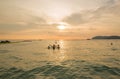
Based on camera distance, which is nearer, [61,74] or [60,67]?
[61,74]

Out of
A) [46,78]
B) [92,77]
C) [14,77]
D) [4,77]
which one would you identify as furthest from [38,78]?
[92,77]

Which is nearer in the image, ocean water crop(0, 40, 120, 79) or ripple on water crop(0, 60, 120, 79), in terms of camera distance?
ripple on water crop(0, 60, 120, 79)

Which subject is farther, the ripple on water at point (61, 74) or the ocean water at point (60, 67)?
the ocean water at point (60, 67)

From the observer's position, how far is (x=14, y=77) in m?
19.5

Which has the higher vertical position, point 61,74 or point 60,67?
point 61,74

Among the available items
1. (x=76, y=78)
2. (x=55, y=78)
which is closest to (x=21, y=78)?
(x=55, y=78)

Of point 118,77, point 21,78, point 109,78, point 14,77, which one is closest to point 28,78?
point 21,78

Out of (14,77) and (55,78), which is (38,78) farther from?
(14,77)

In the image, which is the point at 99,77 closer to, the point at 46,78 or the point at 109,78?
the point at 109,78

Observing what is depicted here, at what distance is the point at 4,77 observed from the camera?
19.6m

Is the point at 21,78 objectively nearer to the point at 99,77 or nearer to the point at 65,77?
the point at 65,77

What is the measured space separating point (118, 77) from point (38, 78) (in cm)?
1127

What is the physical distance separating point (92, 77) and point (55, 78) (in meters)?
5.26

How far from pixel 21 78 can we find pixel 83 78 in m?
8.72
